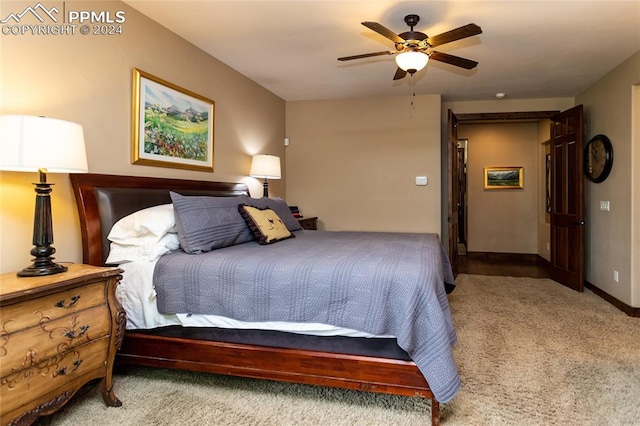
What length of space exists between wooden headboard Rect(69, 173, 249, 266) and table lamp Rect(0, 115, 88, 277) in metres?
0.44

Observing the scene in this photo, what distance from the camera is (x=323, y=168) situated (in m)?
5.54

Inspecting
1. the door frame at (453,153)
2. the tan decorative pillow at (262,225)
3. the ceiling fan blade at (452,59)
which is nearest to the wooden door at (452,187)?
the door frame at (453,153)

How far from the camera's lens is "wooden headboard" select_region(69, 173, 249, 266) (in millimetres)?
2338

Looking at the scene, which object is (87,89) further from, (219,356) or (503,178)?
(503,178)

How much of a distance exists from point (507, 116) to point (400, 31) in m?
2.80

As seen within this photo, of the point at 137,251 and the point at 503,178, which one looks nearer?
the point at 137,251

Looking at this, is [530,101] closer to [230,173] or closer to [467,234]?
[467,234]

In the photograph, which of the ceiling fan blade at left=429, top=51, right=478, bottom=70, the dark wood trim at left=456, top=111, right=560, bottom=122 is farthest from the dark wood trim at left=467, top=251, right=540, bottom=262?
the ceiling fan blade at left=429, top=51, right=478, bottom=70

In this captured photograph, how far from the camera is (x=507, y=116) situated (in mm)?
5168

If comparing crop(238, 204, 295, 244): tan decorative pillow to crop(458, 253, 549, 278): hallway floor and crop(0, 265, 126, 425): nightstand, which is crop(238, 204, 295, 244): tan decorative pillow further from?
→ crop(458, 253, 549, 278): hallway floor

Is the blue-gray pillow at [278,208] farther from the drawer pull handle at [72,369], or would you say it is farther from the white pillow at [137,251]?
the drawer pull handle at [72,369]

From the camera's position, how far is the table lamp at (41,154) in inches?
67.1

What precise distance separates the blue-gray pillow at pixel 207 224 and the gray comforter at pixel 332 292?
0.37 feet

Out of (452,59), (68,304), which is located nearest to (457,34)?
(452,59)
